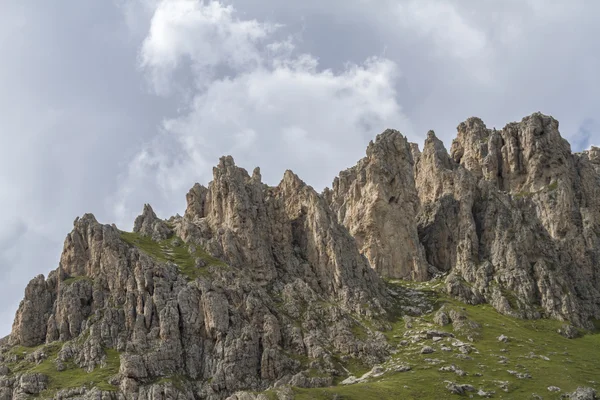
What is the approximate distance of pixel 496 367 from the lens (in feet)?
556

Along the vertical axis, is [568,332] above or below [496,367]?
above

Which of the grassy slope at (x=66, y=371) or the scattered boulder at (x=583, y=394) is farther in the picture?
the grassy slope at (x=66, y=371)

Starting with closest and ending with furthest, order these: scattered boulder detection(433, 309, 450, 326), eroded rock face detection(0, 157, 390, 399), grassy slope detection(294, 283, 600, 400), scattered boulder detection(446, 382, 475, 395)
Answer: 1. grassy slope detection(294, 283, 600, 400)
2. scattered boulder detection(446, 382, 475, 395)
3. eroded rock face detection(0, 157, 390, 399)
4. scattered boulder detection(433, 309, 450, 326)

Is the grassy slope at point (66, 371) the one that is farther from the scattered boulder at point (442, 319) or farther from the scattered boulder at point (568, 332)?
the scattered boulder at point (568, 332)

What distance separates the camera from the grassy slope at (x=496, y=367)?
153 metres

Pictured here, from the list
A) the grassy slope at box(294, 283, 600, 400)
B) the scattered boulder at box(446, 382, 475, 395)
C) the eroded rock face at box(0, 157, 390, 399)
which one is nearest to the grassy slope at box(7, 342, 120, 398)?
the eroded rock face at box(0, 157, 390, 399)

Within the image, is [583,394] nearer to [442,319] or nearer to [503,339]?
[503,339]

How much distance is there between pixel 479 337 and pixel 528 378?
83.3 feet

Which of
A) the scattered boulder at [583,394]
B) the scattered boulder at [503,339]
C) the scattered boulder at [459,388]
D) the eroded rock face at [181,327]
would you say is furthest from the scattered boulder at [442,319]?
the scattered boulder at [583,394]

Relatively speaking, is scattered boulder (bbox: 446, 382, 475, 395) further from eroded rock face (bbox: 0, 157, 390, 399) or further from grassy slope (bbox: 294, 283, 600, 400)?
eroded rock face (bbox: 0, 157, 390, 399)

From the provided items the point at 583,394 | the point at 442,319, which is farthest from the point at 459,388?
the point at 442,319

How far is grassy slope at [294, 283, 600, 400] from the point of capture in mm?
153000

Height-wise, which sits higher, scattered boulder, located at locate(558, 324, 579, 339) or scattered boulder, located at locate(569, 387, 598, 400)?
scattered boulder, located at locate(558, 324, 579, 339)

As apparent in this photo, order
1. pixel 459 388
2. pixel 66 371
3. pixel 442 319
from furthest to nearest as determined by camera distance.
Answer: pixel 442 319, pixel 66 371, pixel 459 388
